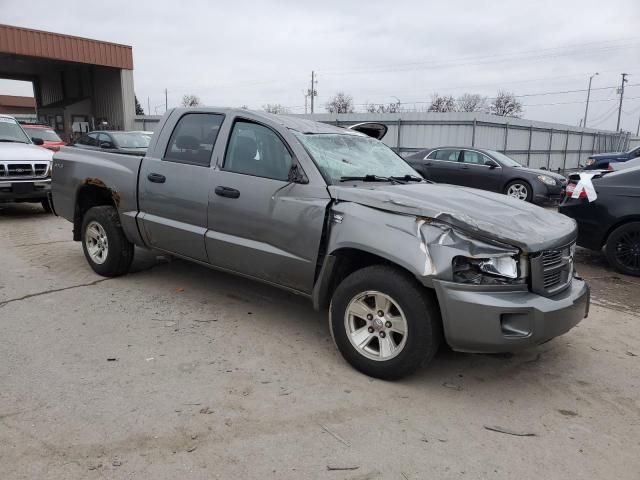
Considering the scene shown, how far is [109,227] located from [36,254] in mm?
2132

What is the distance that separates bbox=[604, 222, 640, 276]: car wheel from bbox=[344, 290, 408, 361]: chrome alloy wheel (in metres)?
4.46

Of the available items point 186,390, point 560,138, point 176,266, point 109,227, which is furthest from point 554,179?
point 560,138

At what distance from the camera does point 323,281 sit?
143 inches

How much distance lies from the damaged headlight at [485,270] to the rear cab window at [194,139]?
2.43 metres

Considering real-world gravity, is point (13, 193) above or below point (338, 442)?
above

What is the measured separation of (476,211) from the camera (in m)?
3.40

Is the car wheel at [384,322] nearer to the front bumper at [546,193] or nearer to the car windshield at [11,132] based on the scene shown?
the car windshield at [11,132]

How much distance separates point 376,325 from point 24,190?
8211mm

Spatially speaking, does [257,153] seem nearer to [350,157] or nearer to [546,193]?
[350,157]

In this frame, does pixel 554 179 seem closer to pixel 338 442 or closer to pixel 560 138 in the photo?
pixel 338 442

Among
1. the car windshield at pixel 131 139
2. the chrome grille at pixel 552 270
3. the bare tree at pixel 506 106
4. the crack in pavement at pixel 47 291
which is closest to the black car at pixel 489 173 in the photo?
the car windshield at pixel 131 139

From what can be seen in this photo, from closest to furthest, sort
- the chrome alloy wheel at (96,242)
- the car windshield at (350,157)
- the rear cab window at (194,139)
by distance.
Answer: the car windshield at (350,157) → the rear cab window at (194,139) → the chrome alloy wheel at (96,242)

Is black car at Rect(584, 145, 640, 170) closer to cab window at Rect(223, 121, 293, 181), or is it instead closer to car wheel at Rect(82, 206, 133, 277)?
cab window at Rect(223, 121, 293, 181)

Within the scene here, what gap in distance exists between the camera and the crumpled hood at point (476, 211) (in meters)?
3.12
